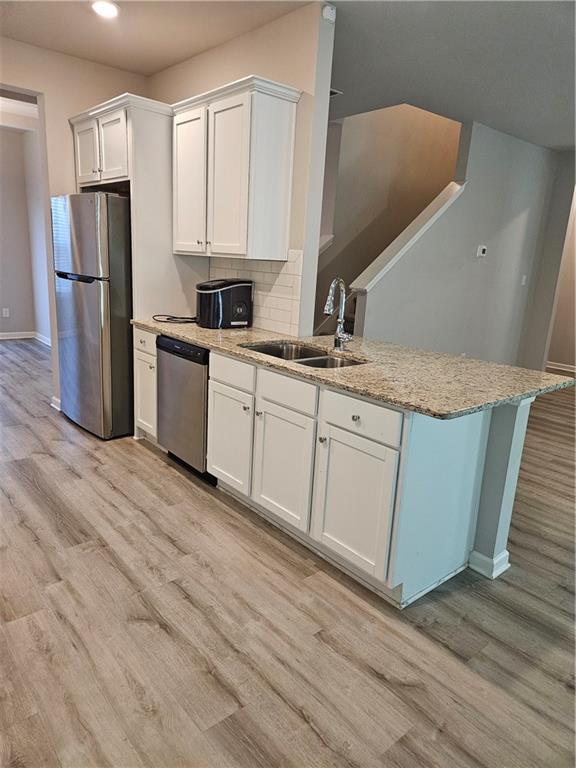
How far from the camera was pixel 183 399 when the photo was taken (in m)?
3.06

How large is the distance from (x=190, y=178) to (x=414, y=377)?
2.01m

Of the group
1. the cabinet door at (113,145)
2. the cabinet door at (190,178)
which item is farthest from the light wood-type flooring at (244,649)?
the cabinet door at (113,145)

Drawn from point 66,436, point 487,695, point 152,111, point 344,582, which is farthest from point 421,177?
point 487,695

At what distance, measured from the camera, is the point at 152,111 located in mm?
3254

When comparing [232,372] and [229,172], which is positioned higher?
[229,172]

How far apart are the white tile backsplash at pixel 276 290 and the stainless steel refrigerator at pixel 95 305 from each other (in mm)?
797

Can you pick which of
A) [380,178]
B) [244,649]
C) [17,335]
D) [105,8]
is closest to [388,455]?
[244,649]

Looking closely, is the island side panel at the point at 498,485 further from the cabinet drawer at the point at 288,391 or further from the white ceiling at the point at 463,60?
the white ceiling at the point at 463,60

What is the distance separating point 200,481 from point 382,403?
1584 mm

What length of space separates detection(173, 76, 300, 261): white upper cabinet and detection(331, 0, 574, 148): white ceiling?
0.64 meters

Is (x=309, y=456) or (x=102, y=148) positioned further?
(x=102, y=148)

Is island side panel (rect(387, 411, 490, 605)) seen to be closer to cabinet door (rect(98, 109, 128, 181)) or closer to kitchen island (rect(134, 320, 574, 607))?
kitchen island (rect(134, 320, 574, 607))

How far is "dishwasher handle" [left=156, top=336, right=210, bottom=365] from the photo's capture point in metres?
2.85

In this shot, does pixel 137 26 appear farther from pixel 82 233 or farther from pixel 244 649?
pixel 244 649
